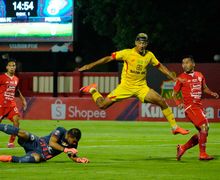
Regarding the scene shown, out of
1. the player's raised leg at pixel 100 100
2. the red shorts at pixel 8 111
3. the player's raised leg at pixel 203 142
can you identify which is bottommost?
the player's raised leg at pixel 203 142

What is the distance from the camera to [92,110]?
3775cm

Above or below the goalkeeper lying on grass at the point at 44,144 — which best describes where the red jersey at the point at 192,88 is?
above

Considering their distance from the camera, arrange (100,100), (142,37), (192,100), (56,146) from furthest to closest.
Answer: (100,100) → (142,37) → (192,100) → (56,146)

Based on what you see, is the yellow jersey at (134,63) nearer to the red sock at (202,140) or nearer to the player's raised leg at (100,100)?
the player's raised leg at (100,100)

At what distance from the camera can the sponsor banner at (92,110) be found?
36.2 metres

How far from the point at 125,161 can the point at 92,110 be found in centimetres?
2010

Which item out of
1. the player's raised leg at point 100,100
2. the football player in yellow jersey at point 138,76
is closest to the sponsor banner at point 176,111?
the player's raised leg at point 100,100

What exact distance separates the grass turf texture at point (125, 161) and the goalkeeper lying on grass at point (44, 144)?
0.20 metres

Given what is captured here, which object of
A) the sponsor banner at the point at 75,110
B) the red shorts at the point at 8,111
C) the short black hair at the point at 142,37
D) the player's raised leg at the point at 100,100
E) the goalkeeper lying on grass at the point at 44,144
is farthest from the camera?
the sponsor banner at the point at 75,110

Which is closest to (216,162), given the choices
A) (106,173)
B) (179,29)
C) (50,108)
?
(106,173)

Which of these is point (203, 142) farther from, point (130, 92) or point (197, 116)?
point (130, 92)

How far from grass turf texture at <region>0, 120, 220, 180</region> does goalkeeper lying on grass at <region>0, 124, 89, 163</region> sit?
197 mm

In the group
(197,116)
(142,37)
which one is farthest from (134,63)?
(197,116)

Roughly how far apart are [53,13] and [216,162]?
899 inches
